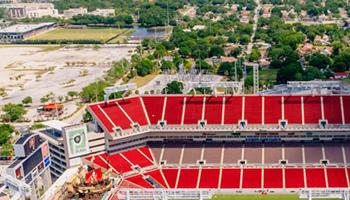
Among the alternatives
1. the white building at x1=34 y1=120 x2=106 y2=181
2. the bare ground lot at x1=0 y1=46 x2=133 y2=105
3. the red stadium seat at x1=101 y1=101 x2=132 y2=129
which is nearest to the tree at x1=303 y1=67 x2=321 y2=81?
the bare ground lot at x1=0 y1=46 x2=133 y2=105

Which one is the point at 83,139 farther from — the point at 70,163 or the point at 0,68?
the point at 0,68

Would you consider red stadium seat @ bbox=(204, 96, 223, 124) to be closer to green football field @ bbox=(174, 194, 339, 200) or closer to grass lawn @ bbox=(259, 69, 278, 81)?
green football field @ bbox=(174, 194, 339, 200)

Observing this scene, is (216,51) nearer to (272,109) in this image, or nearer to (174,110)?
(174,110)

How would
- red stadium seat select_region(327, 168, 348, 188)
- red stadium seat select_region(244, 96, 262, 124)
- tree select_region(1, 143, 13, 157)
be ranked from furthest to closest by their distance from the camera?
tree select_region(1, 143, 13, 157), red stadium seat select_region(244, 96, 262, 124), red stadium seat select_region(327, 168, 348, 188)

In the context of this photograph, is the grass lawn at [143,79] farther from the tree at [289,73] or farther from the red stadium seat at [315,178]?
the red stadium seat at [315,178]

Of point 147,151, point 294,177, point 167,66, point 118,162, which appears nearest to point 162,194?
point 118,162
